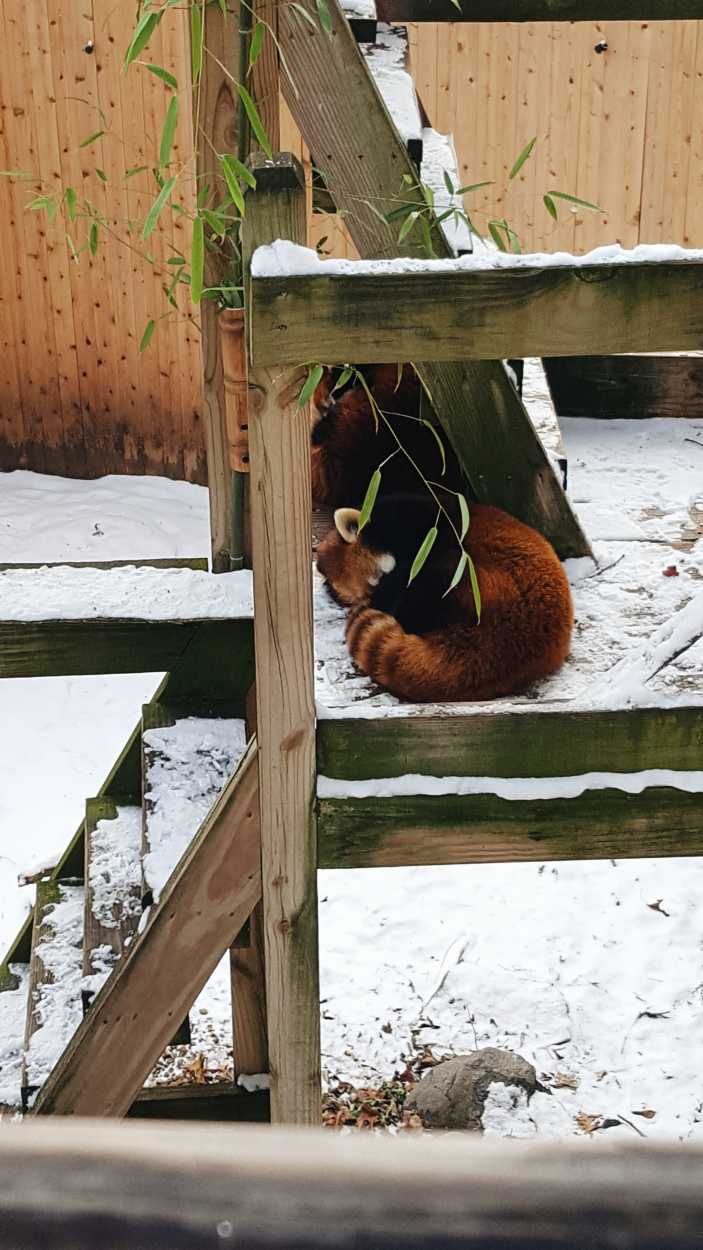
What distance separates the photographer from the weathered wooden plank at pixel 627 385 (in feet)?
12.5

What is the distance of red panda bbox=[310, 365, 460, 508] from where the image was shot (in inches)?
109

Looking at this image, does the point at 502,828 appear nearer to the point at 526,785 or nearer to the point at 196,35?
the point at 526,785

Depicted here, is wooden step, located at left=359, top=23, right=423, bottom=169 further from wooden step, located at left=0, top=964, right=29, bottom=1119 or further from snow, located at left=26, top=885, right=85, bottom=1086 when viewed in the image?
wooden step, located at left=0, top=964, right=29, bottom=1119

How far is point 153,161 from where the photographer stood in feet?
23.4

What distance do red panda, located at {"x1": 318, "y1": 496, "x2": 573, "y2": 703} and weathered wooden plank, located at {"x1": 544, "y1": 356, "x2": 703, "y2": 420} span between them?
57.0 inches

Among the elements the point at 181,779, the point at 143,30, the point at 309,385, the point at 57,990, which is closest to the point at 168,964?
the point at 181,779

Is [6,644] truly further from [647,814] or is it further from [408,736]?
[647,814]

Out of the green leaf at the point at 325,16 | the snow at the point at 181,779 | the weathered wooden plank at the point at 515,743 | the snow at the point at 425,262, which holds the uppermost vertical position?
the green leaf at the point at 325,16

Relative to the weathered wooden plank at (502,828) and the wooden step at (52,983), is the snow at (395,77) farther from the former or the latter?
the wooden step at (52,983)

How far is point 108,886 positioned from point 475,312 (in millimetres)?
1460

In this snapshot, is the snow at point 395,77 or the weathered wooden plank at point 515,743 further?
the snow at point 395,77

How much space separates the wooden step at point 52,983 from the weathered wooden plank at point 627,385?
6.74ft

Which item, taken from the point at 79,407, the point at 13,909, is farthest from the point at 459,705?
the point at 79,407

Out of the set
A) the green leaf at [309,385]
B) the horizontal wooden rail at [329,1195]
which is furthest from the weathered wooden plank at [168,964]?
the horizontal wooden rail at [329,1195]
